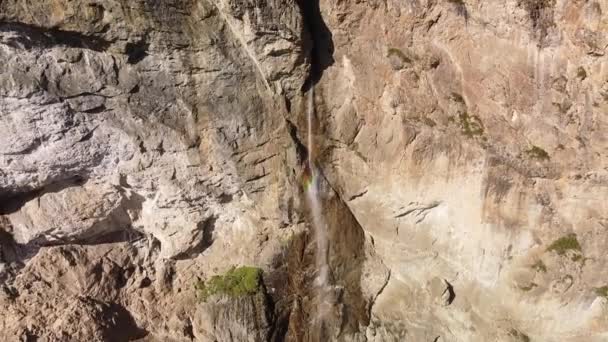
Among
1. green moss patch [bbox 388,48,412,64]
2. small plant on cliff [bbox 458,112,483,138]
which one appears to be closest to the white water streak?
green moss patch [bbox 388,48,412,64]

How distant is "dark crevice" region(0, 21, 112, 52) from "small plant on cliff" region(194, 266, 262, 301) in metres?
4.39

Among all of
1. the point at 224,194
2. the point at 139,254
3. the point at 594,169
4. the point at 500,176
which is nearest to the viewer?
the point at 594,169

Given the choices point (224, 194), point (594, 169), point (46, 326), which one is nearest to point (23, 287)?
point (46, 326)

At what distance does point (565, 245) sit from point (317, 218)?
416 cm

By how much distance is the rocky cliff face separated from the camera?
6941 millimetres

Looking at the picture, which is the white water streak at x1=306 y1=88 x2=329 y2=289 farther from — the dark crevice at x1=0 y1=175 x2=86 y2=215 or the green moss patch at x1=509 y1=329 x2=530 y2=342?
the dark crevice at x1=0 y1=175 x2=86 y2=215

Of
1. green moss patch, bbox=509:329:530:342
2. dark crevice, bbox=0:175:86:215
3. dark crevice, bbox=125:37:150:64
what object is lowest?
green moss patch, bbox=509:329:530:342

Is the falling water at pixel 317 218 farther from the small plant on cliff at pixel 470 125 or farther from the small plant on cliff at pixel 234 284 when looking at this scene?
the small plant on cliff at pixel 470 125

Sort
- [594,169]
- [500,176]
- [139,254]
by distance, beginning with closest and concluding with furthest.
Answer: [594,169], [500,176], [139,254]

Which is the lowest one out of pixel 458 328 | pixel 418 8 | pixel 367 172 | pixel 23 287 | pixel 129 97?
pixel 458 328

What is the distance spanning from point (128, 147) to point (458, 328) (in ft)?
21.8

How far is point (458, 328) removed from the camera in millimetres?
8930

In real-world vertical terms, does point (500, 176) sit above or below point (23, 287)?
above

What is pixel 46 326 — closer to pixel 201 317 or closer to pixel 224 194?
pixel 201 317
